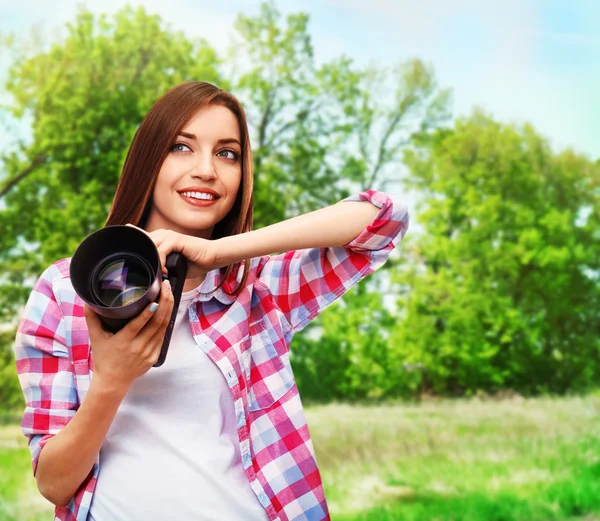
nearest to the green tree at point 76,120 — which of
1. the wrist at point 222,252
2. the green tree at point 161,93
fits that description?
the green tree at point 161,93

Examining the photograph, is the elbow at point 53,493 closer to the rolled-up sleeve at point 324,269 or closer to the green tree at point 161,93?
the rolled-up sleeve at point 324,269

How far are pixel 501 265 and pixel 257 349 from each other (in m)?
3.08

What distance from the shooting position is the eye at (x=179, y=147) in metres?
0.84

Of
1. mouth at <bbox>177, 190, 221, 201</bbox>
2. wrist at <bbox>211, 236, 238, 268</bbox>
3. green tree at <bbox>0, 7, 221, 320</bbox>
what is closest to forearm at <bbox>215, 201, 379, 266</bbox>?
wrist at <bbox>211, 236, 238, 268</bbox>

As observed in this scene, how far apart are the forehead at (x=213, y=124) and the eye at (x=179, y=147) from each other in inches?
0.7

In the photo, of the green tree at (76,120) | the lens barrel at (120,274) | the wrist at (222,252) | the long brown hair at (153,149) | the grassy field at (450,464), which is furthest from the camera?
the green tree at (76,120)

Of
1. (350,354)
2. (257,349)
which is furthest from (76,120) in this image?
(257,349)

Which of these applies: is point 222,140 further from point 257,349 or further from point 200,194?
point 257,349

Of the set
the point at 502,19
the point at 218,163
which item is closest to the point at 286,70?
the point at 502,19

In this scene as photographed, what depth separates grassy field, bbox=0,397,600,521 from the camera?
2766 mm

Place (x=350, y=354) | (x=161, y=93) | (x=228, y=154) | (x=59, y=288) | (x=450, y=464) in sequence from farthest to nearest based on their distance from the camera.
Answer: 1. (x=161, y=93)
2. (x=350, y=354)
3. (x=450, y=464)
4. (x=228, y=154)
5. (x=59, y=288)

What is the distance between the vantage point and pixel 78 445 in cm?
67

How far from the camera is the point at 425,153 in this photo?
3861 mm

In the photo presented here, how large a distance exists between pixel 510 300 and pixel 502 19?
1.45m
